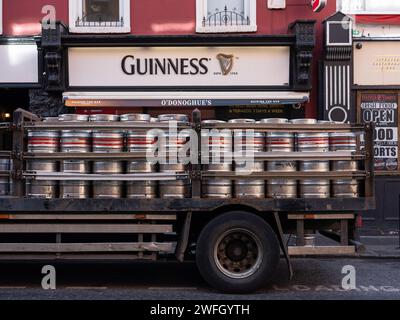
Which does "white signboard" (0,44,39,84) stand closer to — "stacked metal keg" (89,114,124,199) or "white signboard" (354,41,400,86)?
"stacked metal keg" (89,114,124,199)

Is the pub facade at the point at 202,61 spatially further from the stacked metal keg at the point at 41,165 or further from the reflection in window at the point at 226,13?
the stacked metal keg at the point at 41,165

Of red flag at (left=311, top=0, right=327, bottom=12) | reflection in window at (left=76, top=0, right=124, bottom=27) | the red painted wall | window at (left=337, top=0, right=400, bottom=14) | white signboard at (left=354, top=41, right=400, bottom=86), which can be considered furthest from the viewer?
reflection in window at (left=76, top=0, right=124, bottom=27)

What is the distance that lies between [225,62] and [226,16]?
113cm

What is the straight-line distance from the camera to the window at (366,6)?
13.0 m

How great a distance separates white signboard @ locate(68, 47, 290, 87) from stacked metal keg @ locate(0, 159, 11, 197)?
6029 millimetres

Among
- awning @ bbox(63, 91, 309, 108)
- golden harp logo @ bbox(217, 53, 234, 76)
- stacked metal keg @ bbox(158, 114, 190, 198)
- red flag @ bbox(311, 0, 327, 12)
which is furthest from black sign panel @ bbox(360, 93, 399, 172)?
stacked metal keg @ bbox(158, 114, 190, 198)

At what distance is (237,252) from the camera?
23.2ft

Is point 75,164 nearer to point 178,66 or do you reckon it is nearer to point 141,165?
point 141,165

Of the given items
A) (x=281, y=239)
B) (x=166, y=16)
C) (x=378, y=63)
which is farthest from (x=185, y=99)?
(x=281, y=239)

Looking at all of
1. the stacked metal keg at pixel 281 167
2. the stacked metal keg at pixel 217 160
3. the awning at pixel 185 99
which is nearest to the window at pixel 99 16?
the awning at pixel 185 99

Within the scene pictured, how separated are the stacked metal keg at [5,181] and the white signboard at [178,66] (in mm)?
6029

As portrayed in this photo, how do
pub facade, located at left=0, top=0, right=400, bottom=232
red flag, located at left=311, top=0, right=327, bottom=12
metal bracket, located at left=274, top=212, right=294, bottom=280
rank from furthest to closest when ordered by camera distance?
pub facade, located at left=0, top=0, right=400, bottom=232 < red flag, located at left=311, top=0, right=327, bottom=12 < metal bracket, located at left=274, top=212, right=294, bottom=280

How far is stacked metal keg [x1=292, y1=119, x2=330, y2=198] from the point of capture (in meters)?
7.19
